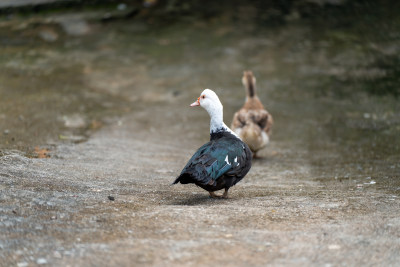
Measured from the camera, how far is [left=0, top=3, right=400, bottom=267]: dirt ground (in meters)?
3.84

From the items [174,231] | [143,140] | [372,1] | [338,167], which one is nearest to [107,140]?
[143,140]

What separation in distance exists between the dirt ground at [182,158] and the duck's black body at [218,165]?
8.8 inches

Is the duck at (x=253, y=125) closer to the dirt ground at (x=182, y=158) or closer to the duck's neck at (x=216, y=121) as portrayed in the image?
the dirt ground at (x=182, y=158)

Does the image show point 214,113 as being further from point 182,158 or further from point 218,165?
point 182,158

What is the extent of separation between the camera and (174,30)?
1383 cm

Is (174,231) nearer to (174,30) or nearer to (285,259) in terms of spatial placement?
(285,259)

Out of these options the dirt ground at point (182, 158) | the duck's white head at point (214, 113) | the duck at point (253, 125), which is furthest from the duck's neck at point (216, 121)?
the duck at point (253, 125)

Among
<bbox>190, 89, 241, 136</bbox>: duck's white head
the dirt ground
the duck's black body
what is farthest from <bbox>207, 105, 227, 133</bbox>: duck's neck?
the dirt ground

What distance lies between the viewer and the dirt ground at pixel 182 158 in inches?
151

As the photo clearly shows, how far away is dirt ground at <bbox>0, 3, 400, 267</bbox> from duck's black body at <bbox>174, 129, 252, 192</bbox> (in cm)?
22

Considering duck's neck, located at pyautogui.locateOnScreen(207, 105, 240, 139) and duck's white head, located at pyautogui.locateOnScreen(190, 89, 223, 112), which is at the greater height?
duck's white head, located at pyautogui.locateOnScreen(190, 89, 223, 112)

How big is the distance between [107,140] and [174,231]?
4717mm

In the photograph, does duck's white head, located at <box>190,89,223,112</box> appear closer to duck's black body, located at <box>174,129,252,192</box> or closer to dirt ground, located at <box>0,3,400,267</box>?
duck's black body, located at <box>174,129,252,192</box>

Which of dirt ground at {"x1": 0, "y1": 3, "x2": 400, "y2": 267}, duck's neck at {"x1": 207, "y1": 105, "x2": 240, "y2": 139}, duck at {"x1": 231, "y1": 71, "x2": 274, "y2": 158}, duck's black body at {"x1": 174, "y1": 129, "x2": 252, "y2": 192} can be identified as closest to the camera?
dirt ground at {"x1": 0, "y1": 3, "x2": 400, "y2": 267}
